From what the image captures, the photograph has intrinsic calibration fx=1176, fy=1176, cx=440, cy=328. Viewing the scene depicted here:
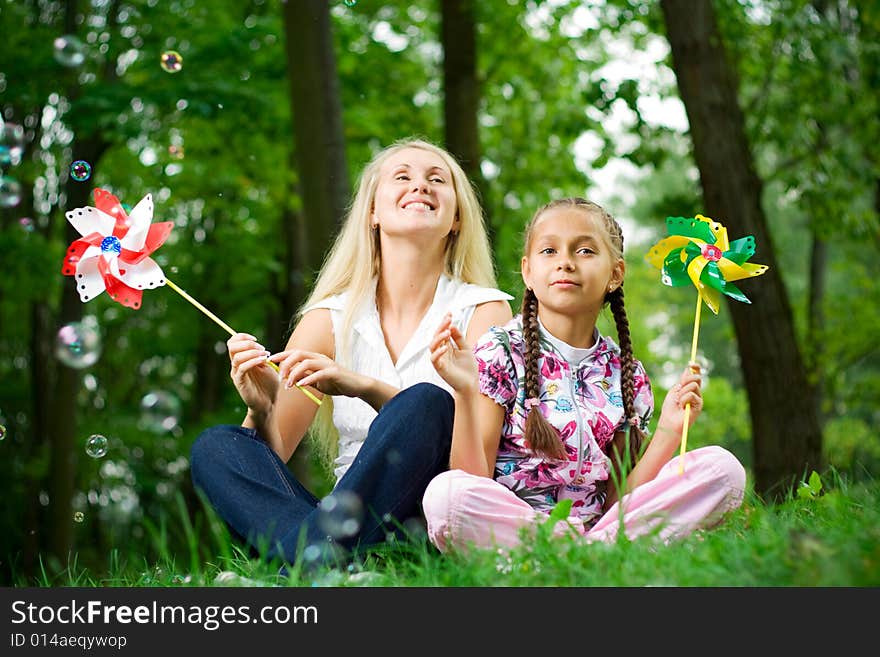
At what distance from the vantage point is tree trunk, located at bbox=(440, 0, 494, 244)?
8.16 metres

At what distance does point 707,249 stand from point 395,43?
360 inches

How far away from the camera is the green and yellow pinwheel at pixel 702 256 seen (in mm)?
3307

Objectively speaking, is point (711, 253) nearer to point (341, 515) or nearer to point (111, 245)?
point (341, 515)

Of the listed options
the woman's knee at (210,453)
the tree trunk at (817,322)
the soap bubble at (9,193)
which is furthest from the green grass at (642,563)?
the tree trunk at (817,322)

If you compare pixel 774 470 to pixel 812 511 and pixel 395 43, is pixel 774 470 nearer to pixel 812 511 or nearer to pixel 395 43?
pixel 812 511

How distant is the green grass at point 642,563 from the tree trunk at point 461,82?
5437 millimetres

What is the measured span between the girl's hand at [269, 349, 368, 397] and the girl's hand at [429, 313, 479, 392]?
43 cm

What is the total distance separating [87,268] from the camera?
3.35m

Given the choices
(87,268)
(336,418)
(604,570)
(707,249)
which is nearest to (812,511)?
(707,249)

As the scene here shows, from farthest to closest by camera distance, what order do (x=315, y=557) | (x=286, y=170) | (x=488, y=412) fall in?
1. (x=286, y=170)
2. (x=488, y=412)
3. (x=315, y=557)

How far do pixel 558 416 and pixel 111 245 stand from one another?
1.35 meters

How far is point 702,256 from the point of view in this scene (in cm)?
333

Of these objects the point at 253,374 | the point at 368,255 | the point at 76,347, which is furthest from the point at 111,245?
the point at 76,347

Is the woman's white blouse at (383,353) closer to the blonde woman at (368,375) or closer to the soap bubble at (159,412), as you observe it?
the blonde woman at (368,375)
